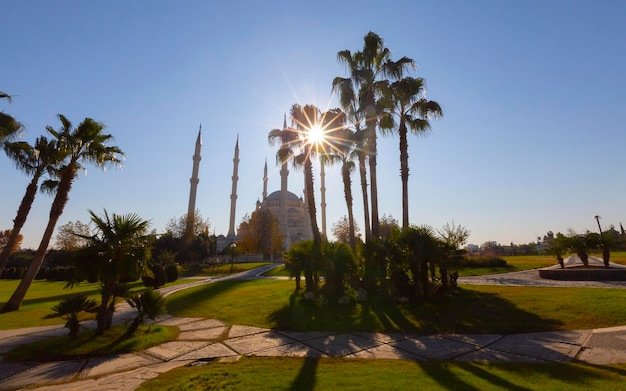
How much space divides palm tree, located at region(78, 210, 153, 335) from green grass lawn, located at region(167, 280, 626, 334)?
11.1 ft

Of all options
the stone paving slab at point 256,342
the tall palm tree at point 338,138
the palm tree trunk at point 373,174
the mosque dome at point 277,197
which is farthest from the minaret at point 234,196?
the stone paving slab at point 256,342

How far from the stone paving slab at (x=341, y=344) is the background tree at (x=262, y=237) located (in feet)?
184

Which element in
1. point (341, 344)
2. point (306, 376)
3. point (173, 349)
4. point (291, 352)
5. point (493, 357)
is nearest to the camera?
point (306, 376)

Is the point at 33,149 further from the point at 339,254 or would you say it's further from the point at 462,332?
the point at 462,332

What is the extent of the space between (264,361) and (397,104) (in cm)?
1640

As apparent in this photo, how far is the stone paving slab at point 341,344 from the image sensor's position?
23.2 feet

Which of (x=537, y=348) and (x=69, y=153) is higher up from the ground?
(x=69, y=153)

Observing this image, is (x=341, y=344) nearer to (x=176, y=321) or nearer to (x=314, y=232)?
(x=176, y=321)

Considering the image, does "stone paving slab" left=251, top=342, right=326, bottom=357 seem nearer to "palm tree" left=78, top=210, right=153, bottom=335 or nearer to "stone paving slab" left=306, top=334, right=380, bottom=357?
"stone paving slab" left=306, top=334, right=380, bottom=357

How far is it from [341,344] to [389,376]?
2597mm

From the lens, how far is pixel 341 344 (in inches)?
303

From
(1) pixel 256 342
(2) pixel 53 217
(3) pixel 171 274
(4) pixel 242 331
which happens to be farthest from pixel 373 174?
(3) pixel 171 274

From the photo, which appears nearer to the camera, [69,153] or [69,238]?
[69,153]

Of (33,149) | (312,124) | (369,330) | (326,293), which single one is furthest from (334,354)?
(33,149)
